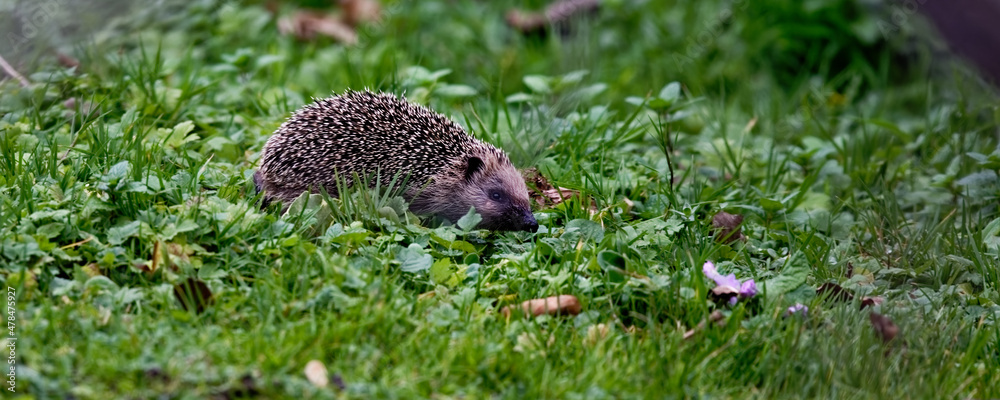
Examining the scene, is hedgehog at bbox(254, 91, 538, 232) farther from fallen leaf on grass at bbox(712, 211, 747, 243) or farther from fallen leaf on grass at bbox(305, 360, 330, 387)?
fallen leaf on grass at bbox(305, 360, 330, 387)

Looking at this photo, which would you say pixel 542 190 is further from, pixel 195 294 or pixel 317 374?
pixel 317 374

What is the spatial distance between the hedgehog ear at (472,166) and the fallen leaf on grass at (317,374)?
2.15 metres

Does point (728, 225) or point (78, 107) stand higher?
point (78, 107)

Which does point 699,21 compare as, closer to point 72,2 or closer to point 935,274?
point 935,274

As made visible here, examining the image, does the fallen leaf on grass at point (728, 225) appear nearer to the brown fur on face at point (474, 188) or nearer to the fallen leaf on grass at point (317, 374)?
the brown fur on face at point (474, 188)

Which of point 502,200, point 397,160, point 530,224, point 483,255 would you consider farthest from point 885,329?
point 397,160

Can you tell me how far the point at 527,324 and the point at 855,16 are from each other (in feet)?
23.3

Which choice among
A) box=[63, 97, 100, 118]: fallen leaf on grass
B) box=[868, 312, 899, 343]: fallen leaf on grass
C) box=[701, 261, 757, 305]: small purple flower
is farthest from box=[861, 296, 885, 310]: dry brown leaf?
box=[63, 97, 100, 118]: fallen leaf on grass

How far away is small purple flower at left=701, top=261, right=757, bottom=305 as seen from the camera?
4551 millimetres

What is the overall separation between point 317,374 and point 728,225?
2.84m

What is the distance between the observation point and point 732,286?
4.57 meters

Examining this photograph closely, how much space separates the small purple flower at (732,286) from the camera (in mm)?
4551

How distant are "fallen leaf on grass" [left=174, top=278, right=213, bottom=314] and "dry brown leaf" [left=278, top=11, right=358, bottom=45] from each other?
18.9 ft

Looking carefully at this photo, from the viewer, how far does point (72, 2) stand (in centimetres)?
751
